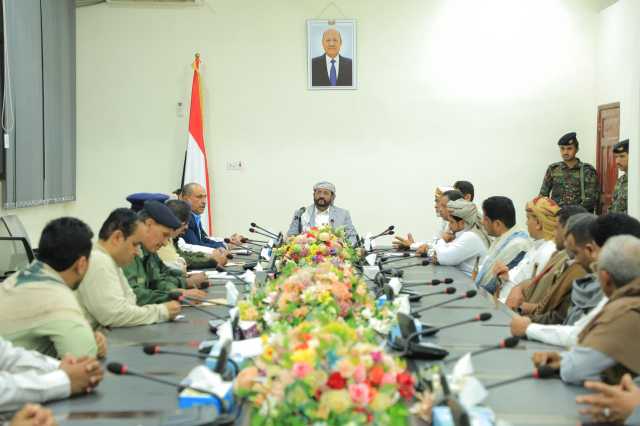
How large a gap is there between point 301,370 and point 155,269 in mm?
2695

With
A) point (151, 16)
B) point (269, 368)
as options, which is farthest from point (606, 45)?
point (269, 368)

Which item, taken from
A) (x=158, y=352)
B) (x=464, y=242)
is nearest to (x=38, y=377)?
(x=158, y=352)

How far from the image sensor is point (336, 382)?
5.06 ft

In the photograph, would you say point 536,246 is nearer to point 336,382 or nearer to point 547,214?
point 547,214

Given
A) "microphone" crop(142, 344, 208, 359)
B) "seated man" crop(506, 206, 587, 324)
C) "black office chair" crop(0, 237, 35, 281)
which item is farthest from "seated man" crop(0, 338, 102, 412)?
"black office chair" crop(0, 237, 35, 281)

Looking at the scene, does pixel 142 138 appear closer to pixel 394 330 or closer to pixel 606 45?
pixel 606 45

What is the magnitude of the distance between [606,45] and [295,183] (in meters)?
3.56

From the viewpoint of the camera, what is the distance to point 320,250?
4418 millimetres

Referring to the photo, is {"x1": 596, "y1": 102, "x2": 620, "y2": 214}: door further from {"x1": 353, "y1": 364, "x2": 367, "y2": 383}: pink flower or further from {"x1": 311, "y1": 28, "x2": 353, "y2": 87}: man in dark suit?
{"x1": 353, "y1": 364, "x2": 367, "y2": 383}: pink flower

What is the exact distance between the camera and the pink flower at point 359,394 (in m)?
1.50

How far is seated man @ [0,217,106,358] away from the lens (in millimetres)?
2352

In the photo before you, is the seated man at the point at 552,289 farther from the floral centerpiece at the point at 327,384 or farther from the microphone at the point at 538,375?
the floral centerpiece at the point at 327,384

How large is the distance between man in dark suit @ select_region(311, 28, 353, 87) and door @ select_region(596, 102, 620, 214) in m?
2.67

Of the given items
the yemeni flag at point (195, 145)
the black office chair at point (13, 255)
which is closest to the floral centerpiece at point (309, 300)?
the black office chair at point (13, 255)
